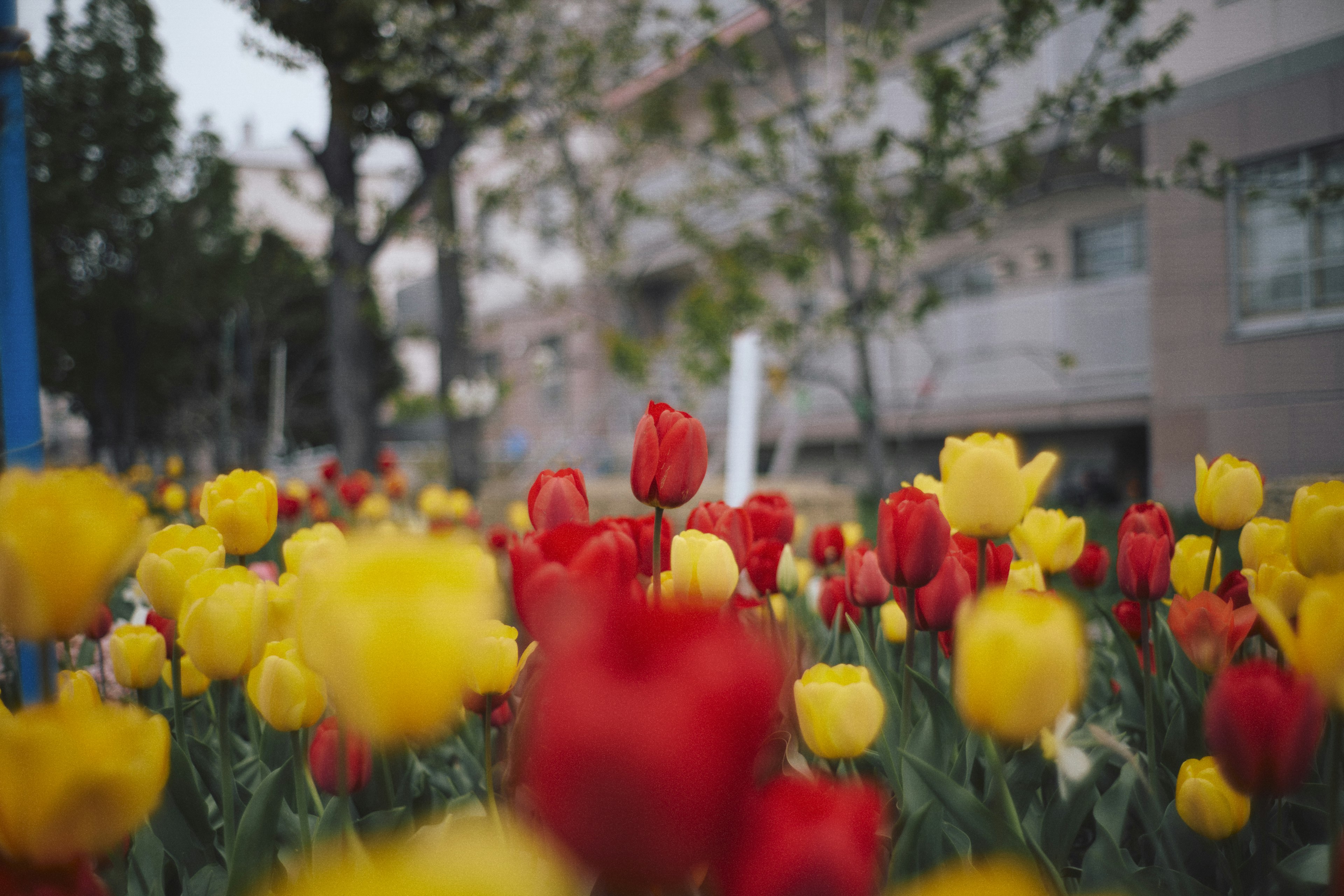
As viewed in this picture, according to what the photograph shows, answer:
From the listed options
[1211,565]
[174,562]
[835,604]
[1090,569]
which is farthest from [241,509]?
[1090,569]

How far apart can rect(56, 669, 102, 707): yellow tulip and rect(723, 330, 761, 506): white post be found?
187cm

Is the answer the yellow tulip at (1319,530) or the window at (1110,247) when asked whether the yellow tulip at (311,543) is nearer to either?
the yellow tulip at (1319,530)

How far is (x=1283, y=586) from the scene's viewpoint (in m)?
0.79

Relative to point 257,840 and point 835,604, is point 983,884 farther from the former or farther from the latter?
point 835,604

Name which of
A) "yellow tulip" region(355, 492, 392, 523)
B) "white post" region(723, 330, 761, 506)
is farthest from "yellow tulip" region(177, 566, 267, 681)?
"yellow tulip" region(355, 492, 392, 523)

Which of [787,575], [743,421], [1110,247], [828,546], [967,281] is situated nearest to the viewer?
[787,575]

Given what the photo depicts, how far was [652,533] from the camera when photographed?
2.81 ft

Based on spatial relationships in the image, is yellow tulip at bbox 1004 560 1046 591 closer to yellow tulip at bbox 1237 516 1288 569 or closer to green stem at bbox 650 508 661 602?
yellow tulip at bbox 1237 516 1288 569

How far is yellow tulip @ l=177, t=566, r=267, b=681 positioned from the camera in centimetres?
65

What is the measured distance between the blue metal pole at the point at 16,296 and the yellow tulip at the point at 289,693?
75 cm

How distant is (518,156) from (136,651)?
822 cm

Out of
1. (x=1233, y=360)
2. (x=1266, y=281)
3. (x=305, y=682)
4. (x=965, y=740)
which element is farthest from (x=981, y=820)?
(x=1266, y=281)

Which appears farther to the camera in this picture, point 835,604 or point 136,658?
point 835,604

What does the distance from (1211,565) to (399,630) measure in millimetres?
1030
